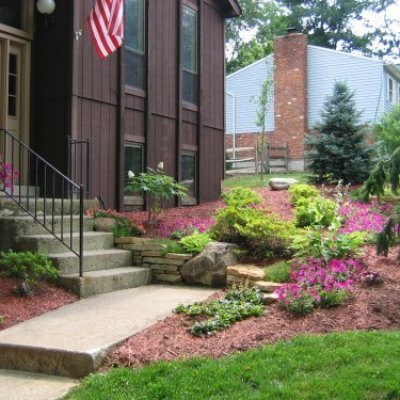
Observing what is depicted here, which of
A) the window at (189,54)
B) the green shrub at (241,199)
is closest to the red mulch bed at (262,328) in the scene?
the green shrub at (241,199)

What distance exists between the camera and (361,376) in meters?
3.74

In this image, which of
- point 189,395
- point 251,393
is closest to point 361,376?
point 251,393

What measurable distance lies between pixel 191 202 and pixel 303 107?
1319cm

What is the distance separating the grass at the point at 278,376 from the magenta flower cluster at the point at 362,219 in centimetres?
316

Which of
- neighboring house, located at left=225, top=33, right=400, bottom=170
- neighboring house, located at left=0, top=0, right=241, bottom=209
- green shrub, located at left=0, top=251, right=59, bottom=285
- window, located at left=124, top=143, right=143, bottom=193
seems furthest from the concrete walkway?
neighboring house, located at left=225, top=33, right=400, bottom=170

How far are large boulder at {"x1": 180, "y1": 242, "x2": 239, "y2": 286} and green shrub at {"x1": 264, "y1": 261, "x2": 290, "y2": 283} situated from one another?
23.1 inches

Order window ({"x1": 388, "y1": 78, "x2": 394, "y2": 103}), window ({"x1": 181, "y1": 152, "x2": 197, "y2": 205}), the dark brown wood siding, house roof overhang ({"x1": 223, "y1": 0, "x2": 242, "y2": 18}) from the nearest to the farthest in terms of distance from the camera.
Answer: window ({"x1": 181, "y1": 152, "x2": 197, "y2": 205})
the dark brown wood siding
house roof overhang ({"x1": 223, "y1": 0, "x2": 242, "y2": 18})
window ({"x1": 388, "y1": 78, "x2": 394, "y2": 103})

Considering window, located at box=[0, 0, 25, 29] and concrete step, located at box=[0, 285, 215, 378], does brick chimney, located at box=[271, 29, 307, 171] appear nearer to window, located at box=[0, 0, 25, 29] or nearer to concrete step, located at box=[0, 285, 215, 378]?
window, located at box=[0, 0, 25, 29]

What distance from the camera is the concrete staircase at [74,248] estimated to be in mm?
6469

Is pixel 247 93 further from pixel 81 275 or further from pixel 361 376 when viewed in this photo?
pixel 361 376

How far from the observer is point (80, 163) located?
8891 millimetres

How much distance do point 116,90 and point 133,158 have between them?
128cm

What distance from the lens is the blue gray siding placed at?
2545 centimetres

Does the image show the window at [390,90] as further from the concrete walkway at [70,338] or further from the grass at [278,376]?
the grass at [278,376]
